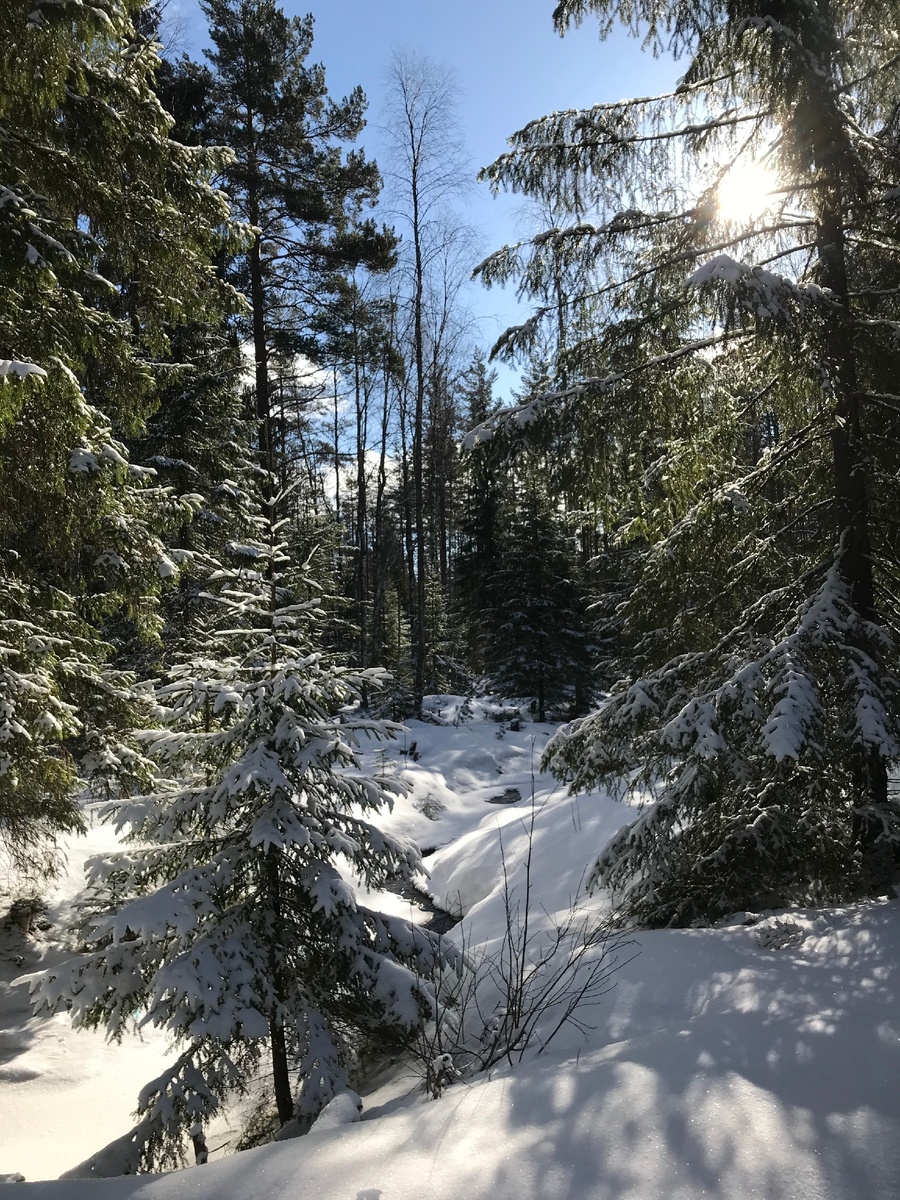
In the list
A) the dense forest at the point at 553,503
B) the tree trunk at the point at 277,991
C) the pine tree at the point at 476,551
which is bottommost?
the tree trunk at the point at 277,991

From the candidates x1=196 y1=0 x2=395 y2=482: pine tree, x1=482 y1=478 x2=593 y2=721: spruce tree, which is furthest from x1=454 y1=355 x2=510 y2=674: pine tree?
x1=196 y1=0 x2=395 y2=482: pine tree

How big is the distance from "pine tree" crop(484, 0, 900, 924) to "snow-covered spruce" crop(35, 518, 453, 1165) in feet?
6.61

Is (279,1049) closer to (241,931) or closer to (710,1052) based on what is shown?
(241,931)

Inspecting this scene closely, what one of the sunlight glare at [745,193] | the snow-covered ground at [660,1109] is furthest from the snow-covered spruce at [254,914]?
the sunlight glare at [745,193]

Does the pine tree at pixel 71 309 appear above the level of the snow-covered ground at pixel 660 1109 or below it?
above

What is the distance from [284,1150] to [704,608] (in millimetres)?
4850

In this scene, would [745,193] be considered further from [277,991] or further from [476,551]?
[476,551]

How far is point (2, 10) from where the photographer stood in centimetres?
346

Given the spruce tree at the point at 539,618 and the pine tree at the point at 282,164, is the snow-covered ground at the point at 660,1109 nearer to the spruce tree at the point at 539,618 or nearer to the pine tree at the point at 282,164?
the pine tree at the point at 282,164

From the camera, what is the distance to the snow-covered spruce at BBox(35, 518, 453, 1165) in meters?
3.56

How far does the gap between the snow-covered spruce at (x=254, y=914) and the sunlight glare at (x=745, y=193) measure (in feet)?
14.2

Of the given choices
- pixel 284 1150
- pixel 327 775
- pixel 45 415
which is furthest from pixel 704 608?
pixel 45 415

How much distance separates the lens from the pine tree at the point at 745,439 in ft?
14.7

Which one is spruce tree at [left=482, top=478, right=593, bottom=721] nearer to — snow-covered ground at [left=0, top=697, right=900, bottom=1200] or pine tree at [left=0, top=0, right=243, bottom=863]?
pine tree at [left=0, top=0, right=243, bottom=863]
